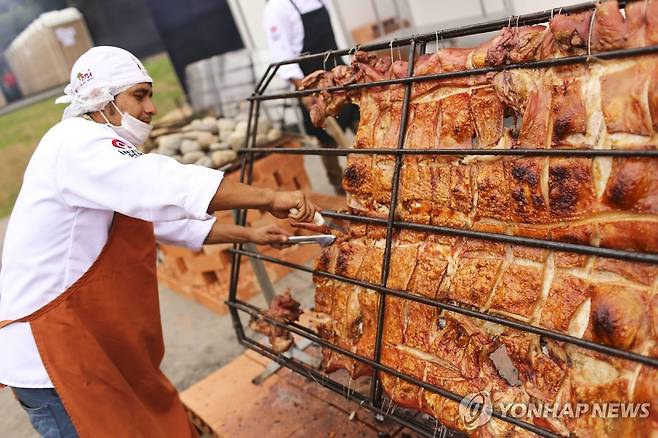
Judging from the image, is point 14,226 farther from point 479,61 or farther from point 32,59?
point 32,59

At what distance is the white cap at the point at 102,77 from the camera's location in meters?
2.30

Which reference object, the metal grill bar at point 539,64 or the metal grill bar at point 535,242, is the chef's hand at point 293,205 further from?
the metal grill bar at point 539,64

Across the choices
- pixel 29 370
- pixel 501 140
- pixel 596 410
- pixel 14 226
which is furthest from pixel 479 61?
pixel 29 370

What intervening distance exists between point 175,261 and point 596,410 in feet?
15.9

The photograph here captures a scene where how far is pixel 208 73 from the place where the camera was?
29.8 feet

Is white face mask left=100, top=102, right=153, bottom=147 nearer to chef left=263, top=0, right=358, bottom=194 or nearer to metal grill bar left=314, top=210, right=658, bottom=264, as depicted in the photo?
metal grill bar left=314, top=210, right=658, bottom=264

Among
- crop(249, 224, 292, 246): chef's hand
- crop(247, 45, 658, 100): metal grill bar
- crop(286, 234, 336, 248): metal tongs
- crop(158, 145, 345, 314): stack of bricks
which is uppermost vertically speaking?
crop(247, 45, 658, 100): metal grill bar

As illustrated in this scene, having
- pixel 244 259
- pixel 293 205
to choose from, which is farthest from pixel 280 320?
pixel 244 259

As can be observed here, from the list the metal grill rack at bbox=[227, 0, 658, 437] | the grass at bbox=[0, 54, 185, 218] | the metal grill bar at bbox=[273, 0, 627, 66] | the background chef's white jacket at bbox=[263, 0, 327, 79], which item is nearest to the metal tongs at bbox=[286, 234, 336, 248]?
the metal grill rack at bbox=[227, 0, 658, 437]

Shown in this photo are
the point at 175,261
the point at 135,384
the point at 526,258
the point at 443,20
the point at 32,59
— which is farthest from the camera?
the point at 32,59

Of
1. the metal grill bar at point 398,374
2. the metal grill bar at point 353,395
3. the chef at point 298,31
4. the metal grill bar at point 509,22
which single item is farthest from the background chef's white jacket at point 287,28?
the metal grill bar at point 509,22

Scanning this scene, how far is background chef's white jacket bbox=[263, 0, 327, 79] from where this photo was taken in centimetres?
546

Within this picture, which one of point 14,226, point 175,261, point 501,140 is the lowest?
point 175,261

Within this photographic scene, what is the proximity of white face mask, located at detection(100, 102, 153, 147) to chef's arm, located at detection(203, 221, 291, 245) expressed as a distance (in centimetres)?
62
